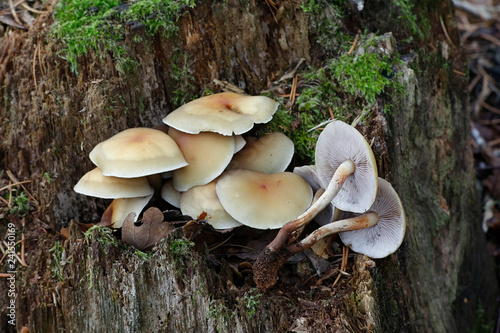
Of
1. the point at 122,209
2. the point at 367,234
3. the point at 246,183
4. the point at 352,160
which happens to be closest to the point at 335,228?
the point at 367,234

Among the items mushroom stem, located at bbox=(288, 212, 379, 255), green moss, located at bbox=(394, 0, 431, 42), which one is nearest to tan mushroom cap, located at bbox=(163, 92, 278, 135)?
mushroom stem, located at bbox=(288, 212, 379, 255)

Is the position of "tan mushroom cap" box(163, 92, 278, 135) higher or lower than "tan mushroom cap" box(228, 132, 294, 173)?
higher

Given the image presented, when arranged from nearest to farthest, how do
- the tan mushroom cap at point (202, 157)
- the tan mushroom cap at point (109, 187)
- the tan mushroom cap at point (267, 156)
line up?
1. the tan mushroom cap at point (109, 187)
2. the tan mushroom cap at point (202, 157)
3. the tan mushroom cap at point (267, 156)

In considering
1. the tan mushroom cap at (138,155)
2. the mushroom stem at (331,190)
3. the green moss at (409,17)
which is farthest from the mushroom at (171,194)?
the green moss at (409,17)

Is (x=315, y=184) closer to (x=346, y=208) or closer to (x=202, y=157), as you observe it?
(x=346, y=208)

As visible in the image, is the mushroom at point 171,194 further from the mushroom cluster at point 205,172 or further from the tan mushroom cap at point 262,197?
the tan mushroom cap at point 262,197

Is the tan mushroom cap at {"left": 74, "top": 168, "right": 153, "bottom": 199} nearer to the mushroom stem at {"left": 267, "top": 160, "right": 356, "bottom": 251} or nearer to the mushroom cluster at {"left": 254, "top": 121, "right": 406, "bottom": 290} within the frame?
the mushroom cluster at {"left": 254, "top": 121, "right": 406, "bottom": 290}
